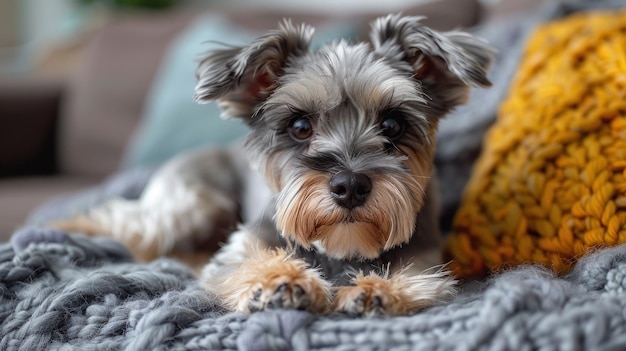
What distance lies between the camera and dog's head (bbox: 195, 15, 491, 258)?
141cm

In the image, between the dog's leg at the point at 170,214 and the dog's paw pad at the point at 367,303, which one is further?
the dog's leg at the point at 170,214

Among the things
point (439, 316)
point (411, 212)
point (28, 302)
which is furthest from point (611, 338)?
point (28, 302)

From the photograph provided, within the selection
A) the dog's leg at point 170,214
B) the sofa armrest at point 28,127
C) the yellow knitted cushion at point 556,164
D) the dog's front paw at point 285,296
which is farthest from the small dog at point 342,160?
the sofa armrest at point 28,127

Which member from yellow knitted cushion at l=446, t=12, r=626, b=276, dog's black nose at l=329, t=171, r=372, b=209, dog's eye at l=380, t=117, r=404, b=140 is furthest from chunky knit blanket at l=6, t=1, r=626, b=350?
dog's eye at l=380, t=117, r=404, b=140

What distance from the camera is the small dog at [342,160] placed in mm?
1325

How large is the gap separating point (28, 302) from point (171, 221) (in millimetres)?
790

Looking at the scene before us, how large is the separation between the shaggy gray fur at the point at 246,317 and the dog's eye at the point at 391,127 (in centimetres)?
44

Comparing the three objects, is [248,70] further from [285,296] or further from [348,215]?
[285,296]

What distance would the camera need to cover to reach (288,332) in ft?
3.77

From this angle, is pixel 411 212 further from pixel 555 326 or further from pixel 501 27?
pixel 501 27

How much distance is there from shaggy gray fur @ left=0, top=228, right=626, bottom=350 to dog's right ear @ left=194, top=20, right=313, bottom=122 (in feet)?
1.49

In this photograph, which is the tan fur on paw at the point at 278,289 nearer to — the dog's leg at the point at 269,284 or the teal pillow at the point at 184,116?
the dog's leg at the point at 269,284

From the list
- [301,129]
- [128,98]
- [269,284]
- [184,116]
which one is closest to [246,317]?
[269,284]

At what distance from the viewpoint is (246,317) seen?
124 cm
